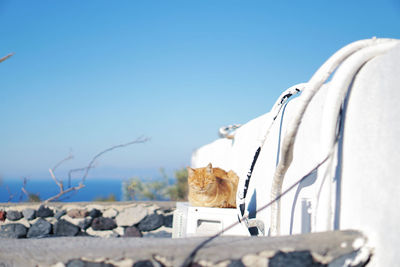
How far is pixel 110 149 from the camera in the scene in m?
4.71

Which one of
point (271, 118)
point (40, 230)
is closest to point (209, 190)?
point (271, 118)

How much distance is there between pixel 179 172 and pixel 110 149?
2.69 meters

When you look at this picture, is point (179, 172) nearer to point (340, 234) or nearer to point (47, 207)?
point (47, 207)

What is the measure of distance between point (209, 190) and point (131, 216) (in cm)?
168

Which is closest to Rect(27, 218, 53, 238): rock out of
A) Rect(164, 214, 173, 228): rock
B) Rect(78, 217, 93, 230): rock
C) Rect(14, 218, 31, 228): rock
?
Rect(14, 218, 31, 228): rock

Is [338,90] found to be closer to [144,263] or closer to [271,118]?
[271,118]

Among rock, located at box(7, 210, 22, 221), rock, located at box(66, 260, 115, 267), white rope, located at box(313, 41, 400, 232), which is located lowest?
rock, located at box(7, 210, 22, 221)

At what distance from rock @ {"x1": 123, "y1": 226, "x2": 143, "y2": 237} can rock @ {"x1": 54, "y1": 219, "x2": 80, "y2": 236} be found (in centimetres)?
55

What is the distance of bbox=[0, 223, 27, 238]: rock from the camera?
131 inches

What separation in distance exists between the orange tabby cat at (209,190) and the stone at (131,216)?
1373mm

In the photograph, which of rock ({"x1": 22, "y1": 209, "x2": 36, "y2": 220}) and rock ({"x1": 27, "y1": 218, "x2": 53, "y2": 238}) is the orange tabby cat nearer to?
rock ({"x1": 27, "y1": 218, "x2": 53, "y2": 238})

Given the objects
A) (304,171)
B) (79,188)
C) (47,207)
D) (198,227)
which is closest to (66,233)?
(47,207)

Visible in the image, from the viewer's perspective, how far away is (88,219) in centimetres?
372

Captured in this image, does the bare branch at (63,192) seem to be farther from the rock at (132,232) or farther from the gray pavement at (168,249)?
the gray pavement at (168,249)
